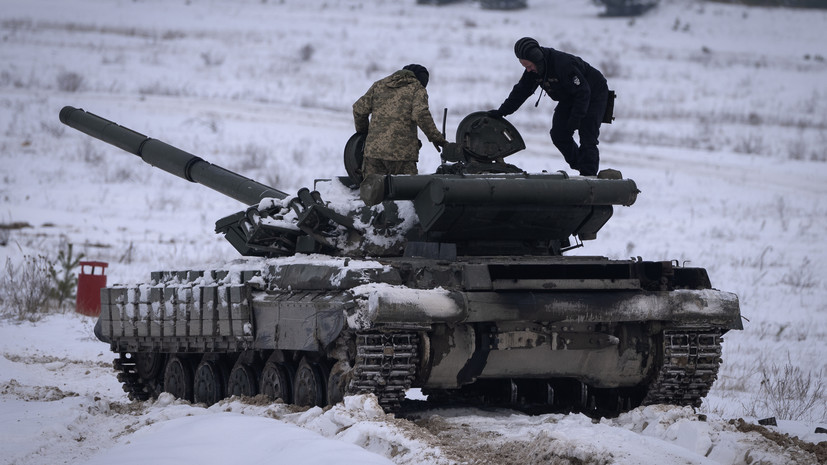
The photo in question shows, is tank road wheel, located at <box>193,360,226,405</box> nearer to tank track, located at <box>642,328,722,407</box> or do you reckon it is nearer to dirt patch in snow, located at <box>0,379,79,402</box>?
dirt patch in snow, located at <box>0,379,79,402</box>

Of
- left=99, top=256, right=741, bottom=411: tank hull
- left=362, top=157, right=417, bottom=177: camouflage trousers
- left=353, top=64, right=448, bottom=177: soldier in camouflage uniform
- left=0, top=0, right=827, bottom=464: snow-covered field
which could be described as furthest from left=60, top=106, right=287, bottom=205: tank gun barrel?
left=0, top=0, right=827, bottom=464: snow-covered field

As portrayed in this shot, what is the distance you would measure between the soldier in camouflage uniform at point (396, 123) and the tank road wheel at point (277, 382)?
1868 millimetres

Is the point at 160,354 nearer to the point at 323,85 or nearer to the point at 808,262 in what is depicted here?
the point at 808,262

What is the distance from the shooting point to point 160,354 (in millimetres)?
12812

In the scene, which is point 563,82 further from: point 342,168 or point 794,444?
point 342,168

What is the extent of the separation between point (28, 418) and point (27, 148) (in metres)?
19.7

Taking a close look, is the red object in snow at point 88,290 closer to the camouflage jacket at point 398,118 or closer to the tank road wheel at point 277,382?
the tank road wheel at point 277,382

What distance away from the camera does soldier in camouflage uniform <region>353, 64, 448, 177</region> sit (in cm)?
1070

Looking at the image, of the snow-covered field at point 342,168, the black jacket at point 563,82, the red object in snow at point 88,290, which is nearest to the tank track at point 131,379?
the snow-covered field at point 342,168

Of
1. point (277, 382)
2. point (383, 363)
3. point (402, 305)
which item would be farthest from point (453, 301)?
point (277, 382)

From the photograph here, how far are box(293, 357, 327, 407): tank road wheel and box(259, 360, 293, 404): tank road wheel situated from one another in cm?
16

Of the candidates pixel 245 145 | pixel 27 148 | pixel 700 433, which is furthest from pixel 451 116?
pixel 700 433

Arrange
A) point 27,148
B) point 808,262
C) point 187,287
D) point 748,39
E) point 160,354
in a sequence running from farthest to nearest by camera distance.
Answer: point 748,39, point 27,148, point 808,262, point 160,354, point 187,287

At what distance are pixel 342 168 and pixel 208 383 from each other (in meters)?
15.9
